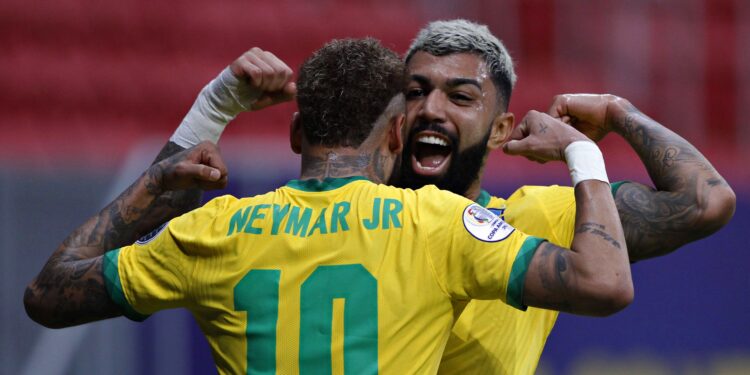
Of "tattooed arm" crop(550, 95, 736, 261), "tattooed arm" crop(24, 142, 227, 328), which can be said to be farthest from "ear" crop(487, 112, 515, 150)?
"tattooed arm" crop(24, 142, 227, 328)

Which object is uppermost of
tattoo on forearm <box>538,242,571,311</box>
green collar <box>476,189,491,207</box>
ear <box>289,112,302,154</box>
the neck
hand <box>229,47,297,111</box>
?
hand <box>229,47,297,111</box>

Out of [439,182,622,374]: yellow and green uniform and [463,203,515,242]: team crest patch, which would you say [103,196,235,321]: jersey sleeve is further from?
[439,182,622,374]: yellow and green uniform

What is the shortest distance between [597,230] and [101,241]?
4.43 ft

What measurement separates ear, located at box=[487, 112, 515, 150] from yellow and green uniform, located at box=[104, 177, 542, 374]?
3.98ft

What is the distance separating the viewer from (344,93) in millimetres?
2408

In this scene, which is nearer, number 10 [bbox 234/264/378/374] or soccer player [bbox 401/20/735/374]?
number 10 [bbox 234/264/378/374]

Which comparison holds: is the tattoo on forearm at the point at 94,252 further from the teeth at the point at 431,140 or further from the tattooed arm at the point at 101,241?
the teeth at the point at 431,140

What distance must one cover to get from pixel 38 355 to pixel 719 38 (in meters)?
5.67

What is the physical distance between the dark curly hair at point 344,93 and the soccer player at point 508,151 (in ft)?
1.51

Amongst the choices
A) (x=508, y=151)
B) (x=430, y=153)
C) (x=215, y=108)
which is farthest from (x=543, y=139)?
(x=215, y=108)

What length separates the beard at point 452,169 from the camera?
3389 millimetres

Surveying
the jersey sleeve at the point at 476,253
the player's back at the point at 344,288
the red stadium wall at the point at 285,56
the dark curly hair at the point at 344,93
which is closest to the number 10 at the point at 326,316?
the player's back at the point at 344,288

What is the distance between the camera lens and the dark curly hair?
241 centimetres

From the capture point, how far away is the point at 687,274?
6.61 m
